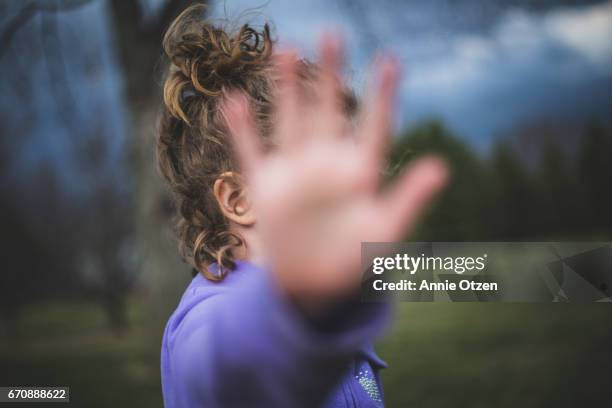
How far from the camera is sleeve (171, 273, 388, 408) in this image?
0.50 m

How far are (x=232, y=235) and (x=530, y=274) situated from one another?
1239 millimetres

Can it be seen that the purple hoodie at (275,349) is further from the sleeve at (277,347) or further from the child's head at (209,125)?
the child's head at (209,125)

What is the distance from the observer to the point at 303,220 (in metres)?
0.47

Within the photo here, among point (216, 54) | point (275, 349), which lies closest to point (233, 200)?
point (216, 54)

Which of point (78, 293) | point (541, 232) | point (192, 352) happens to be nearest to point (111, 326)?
point (78, 293)

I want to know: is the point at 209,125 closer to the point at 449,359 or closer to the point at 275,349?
the point at 275,349

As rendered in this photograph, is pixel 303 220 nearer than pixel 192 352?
Yes

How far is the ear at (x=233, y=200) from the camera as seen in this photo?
1043 millimetres

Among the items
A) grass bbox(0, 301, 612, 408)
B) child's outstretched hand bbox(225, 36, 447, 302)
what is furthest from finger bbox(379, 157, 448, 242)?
grass bbox(0, 301, 612, 408)

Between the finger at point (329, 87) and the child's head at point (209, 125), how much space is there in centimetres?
52

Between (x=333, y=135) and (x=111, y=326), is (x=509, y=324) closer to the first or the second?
(x=111, y=326)

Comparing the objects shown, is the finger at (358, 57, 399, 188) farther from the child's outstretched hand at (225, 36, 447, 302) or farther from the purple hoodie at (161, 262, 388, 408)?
the purple hoodie at (161, 262, 388, 408)

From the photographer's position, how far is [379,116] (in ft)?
1.58

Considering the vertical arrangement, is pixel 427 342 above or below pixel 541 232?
below
